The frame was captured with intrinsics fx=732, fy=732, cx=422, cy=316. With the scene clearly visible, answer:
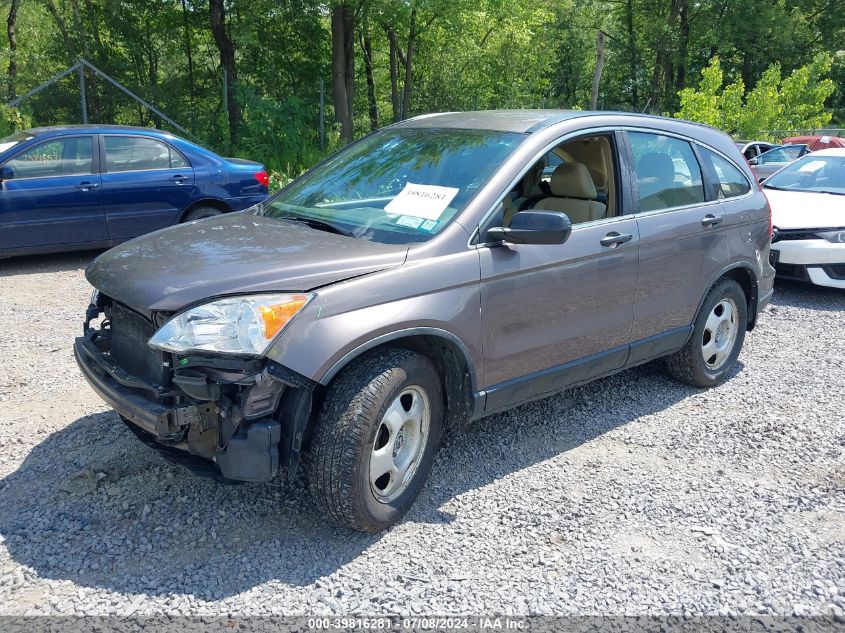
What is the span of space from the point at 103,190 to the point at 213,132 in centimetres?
955

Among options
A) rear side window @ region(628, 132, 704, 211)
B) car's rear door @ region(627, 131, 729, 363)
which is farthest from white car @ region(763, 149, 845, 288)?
rear side window @ region(628, 132, 704, 211)

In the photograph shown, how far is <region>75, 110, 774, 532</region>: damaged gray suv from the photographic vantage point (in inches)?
115

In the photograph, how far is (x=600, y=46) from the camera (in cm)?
2041

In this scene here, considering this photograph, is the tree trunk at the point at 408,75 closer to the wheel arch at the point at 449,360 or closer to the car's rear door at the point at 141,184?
the car's rear door at the point at 141,184

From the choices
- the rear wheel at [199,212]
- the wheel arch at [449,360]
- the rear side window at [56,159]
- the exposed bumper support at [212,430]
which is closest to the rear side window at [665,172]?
the wheel arch at [449,360]

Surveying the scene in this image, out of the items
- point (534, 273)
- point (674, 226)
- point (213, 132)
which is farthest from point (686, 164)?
point (213, 132)

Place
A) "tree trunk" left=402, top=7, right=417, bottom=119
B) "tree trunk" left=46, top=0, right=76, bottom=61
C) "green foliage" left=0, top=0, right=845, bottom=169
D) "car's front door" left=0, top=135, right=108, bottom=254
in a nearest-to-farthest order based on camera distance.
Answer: "car's front door" left=0, top=135, right=108, bottom=254
"green foliage" left=0, top=0, right=845, bottom=169
"tree trunk" left=46, top=0, right=76, bottom=61
"tree trunk" left=402, top=7, right=417, bottom=119

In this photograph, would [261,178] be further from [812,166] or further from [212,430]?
[812,166]

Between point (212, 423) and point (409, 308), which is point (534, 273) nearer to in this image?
point (409, 308)

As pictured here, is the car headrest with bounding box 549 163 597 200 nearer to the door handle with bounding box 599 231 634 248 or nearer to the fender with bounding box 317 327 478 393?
the door handle with bounding box 599 231 634 248

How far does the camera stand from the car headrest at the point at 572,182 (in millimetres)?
4461

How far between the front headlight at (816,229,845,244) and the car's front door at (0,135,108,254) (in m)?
7.94

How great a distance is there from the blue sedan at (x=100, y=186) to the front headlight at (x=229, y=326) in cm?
598

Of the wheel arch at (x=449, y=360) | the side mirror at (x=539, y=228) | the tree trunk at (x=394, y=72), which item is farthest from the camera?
the tree trunk at (x=394, y=72)
